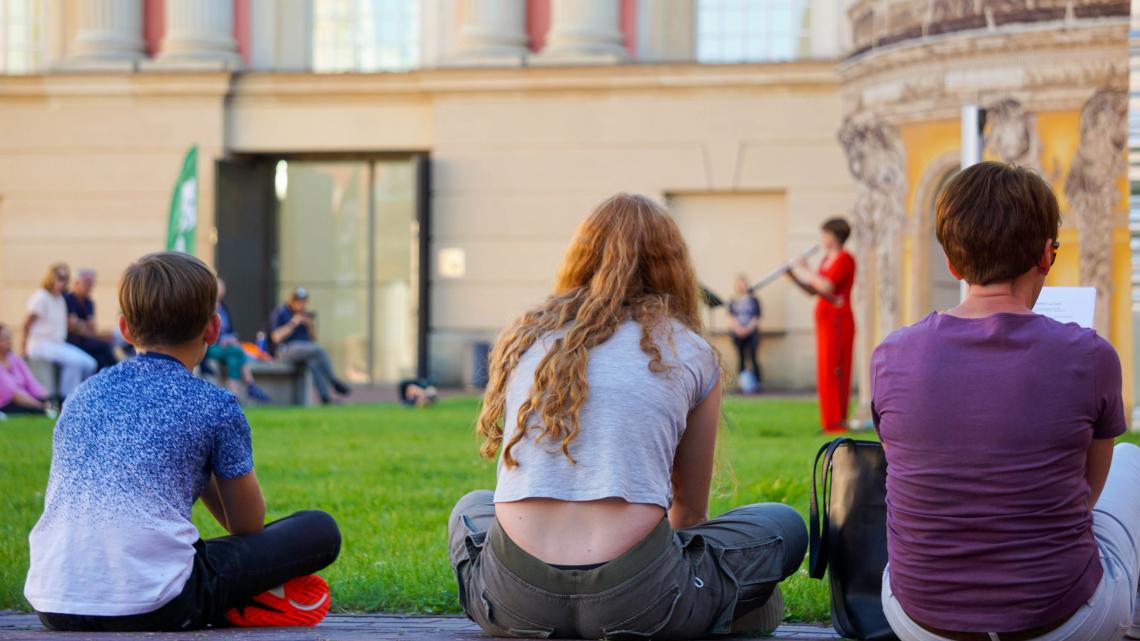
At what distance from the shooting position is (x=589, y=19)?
2638 cm

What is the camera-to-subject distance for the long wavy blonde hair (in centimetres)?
481

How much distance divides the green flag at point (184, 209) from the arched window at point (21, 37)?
1050 centimetres

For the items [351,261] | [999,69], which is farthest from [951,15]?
[351,261]

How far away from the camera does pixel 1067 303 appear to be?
5746mm

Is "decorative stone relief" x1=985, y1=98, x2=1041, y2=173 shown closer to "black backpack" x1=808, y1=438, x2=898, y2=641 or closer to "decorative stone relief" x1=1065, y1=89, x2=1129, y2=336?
"decorative stone relief" x1=1065, y1=89, x2=1129, y2=336

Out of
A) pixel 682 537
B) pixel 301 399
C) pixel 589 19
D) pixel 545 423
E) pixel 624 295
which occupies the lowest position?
pixel 301 399

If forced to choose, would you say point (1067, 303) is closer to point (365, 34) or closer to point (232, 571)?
point (232, 571)

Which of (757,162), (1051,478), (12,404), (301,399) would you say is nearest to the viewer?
(1051,478)

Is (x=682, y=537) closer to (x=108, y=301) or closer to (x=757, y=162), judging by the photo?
(x=757, y=162)

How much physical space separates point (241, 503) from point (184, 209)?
1465 cm

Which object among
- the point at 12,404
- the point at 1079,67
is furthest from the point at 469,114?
the point at 1079,67

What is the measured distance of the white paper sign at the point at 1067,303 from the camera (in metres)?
5.68

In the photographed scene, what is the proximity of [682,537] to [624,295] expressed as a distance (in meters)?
0.70

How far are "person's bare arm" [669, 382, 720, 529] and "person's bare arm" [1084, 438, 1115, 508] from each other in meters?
1.10
